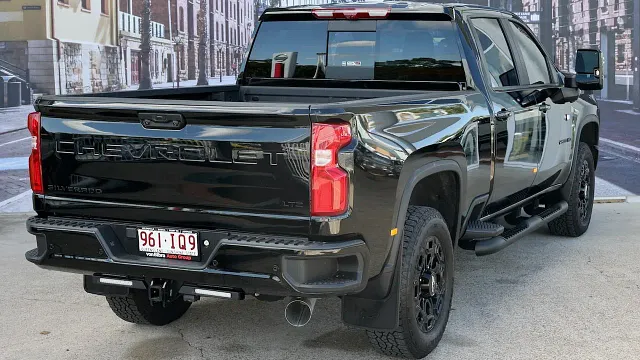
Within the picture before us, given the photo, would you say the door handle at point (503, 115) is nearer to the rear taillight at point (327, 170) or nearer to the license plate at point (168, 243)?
Result: the rear taillight at point (327, 170)

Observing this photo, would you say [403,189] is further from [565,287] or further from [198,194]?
[565,287]

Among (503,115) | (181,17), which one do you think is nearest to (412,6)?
(503,115)

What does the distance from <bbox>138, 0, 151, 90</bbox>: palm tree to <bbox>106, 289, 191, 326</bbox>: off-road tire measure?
5.69 meters

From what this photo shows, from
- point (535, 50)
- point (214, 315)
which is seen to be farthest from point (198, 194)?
point (535, 50)

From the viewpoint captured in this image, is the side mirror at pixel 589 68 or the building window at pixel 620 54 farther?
the building window at pixel 620 54

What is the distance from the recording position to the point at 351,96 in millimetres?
5820

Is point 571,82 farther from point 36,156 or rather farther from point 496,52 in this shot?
point 36,156

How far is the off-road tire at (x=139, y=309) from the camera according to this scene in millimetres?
5195

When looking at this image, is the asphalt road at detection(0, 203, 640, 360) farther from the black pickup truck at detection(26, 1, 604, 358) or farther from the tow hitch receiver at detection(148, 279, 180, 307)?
the tow hitch receiver at detection(148, 279, 180, 307)

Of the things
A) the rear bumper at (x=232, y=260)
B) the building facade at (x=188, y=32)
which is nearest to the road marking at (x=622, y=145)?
the building facade at (x=188, y=32)

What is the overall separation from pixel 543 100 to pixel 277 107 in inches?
120

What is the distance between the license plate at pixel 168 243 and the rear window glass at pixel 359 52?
220 centimetres

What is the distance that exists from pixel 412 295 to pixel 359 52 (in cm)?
199

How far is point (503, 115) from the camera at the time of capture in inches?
220
